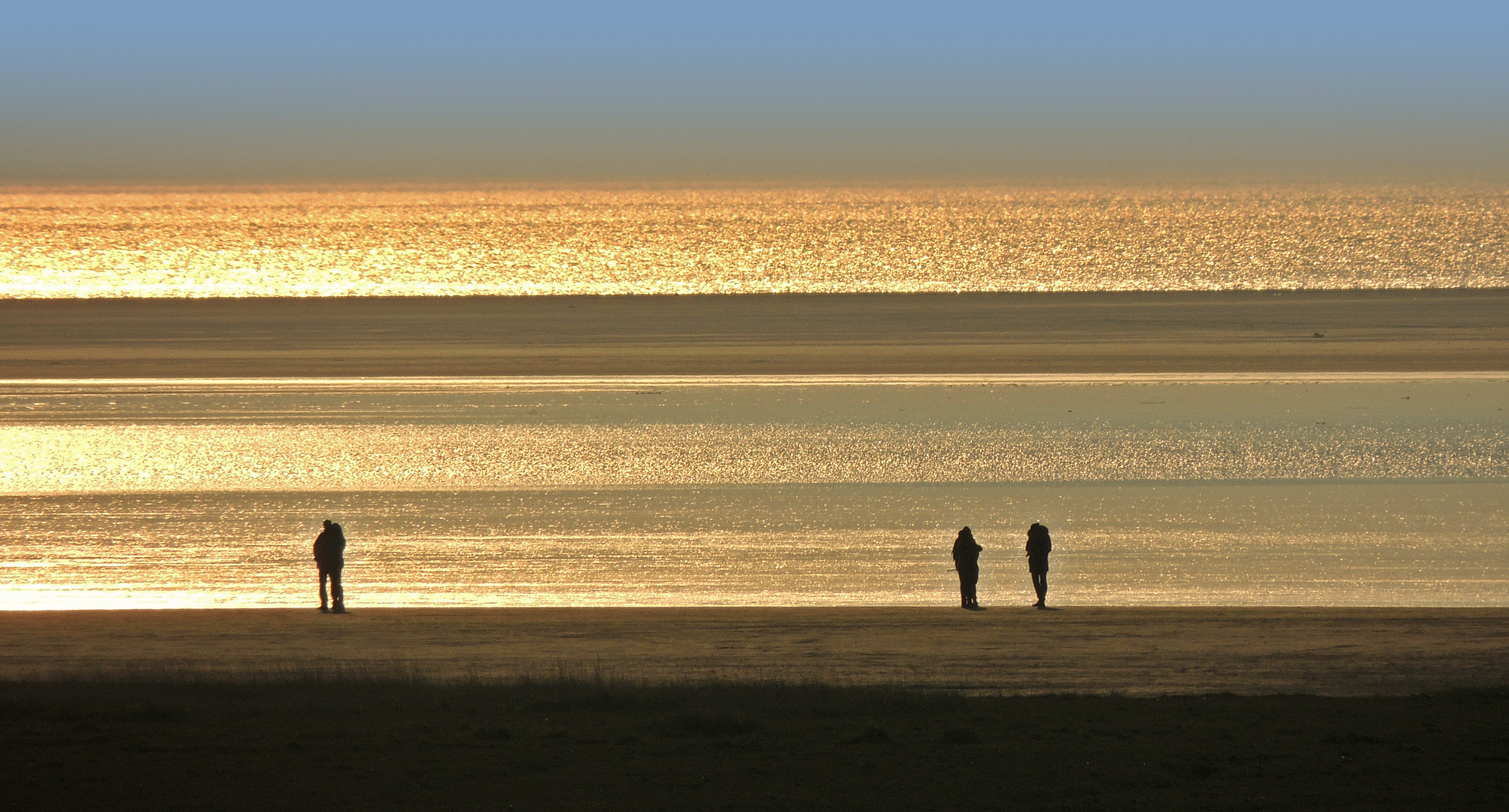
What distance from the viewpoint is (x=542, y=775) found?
25.4ft

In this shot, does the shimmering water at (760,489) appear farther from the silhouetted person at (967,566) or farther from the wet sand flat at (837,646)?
the wet sand flat at (837,646)

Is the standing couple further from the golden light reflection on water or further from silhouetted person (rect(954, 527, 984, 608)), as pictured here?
the golden light reflection on water

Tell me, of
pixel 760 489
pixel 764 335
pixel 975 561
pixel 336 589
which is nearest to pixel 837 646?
pixel 975 561

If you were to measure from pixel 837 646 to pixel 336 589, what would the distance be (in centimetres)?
479

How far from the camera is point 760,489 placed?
64.4 ft

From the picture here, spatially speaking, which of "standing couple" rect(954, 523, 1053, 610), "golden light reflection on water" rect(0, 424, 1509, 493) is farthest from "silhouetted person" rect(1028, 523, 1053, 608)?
"golden light reflection on water" rect(0, 424, 1509, 493)

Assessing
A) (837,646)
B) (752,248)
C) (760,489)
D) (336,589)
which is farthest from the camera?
(752,248)

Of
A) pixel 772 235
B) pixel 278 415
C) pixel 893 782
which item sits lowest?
pixel 893 782

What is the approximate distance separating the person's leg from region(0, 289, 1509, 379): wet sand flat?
18345 mm

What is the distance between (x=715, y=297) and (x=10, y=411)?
91.8 feet

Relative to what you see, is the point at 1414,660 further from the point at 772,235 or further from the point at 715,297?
the point at 772,235

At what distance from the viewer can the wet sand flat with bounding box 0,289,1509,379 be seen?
32.7 m

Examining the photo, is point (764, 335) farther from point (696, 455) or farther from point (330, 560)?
point (330, 560)

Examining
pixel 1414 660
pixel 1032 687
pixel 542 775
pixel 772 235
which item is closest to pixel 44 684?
pixel 542 775
